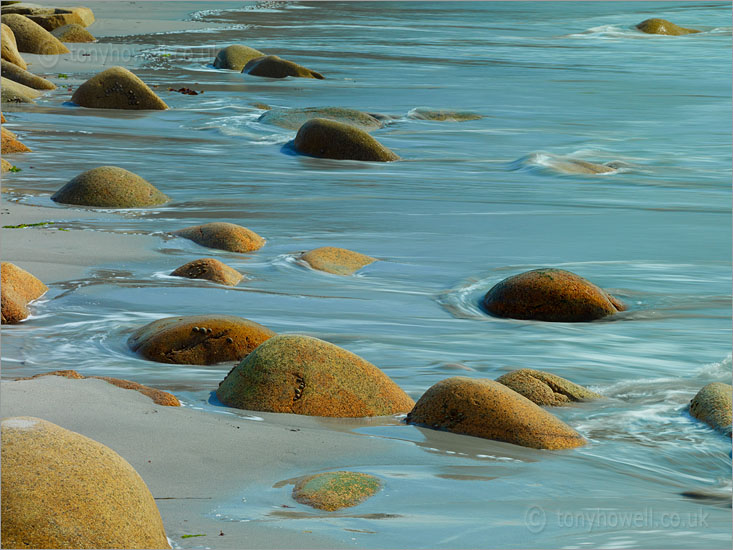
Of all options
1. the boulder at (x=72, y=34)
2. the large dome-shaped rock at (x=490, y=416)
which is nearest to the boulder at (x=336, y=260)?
the large dome-shaped rock at (x=490, y=416)

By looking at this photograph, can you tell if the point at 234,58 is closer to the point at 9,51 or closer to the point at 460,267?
the point at 9,51

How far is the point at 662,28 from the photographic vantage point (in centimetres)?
3684

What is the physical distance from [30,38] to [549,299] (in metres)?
17.5

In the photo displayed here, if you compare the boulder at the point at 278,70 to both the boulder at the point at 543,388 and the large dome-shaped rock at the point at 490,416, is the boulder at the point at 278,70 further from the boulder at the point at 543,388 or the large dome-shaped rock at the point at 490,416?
the large dome-shaped rock at the point at 490,416

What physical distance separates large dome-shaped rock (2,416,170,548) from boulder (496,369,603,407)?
91.3 inches

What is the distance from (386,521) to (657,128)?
13983 mm

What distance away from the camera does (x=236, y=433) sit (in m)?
3.83

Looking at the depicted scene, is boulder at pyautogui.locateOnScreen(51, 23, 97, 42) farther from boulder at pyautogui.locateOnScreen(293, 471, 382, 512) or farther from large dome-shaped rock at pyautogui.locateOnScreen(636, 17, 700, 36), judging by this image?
boulder at pyautogui.locateOnScreen(293, 471, 382, 512)

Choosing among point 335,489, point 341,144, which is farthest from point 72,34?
point 335,489

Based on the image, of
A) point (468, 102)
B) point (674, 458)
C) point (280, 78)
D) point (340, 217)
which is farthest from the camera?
point (280, 78)

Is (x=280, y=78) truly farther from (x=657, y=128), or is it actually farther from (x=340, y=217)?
(x=340, y=217)

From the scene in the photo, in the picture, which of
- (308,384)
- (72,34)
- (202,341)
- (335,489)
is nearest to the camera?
(335,489)

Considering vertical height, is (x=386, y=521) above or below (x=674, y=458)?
above

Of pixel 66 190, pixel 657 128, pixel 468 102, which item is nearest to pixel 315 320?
pixel 66 190
